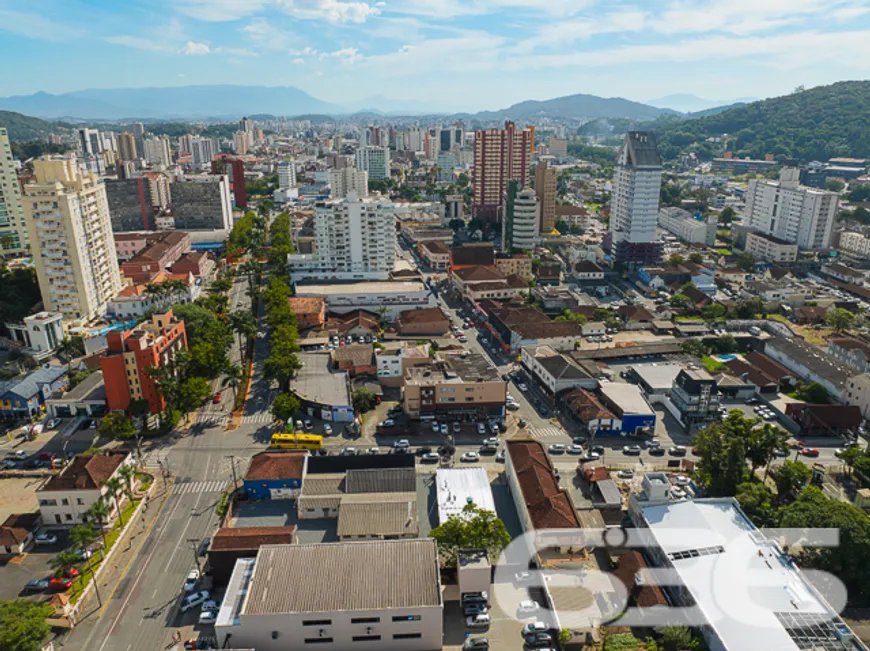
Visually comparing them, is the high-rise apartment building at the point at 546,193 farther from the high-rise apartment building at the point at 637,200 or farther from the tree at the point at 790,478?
the tree at the point at 790,478

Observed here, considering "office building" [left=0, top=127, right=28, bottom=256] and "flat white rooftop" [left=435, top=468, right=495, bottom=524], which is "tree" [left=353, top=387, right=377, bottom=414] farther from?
"office building" [left=0, top=127, right=28, bottom=256]

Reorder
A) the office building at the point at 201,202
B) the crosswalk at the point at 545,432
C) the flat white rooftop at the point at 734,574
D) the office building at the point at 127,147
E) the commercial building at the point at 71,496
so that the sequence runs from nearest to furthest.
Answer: the flat white rooftop at the point at 734,574
the commercial building at the point at 71,496
the crosswalk at the point at 545,432
the office building at the point at 201,202
the office building at the point at 127,147

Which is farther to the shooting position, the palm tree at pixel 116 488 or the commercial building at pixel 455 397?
the commercial building at pixel 455 397

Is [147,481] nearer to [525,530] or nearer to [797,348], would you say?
[525,530]

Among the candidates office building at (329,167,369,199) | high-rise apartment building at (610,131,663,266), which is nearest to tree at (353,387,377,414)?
high-rise apartment building at (610,131,663,266)

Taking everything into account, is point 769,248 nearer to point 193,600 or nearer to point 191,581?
point 191,581

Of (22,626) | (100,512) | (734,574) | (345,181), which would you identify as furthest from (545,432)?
(345,181)

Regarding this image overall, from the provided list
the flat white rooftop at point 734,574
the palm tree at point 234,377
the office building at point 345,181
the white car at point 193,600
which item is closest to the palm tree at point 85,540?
the white car at point 193,600
